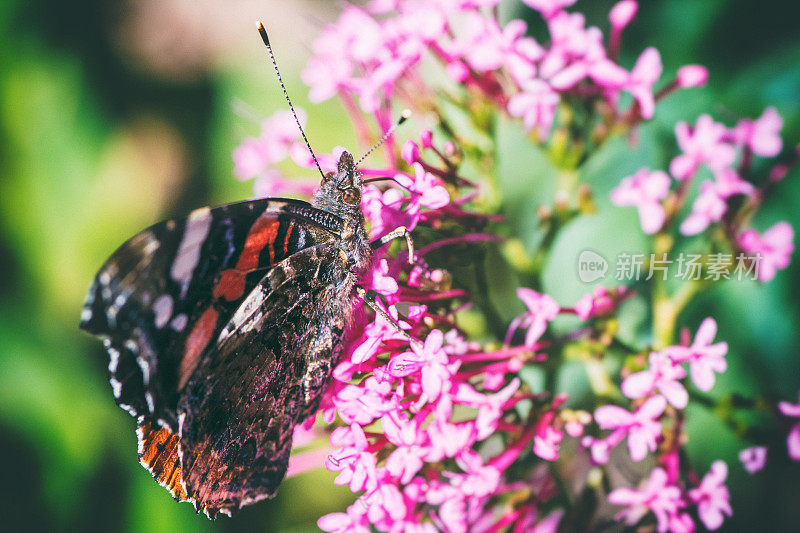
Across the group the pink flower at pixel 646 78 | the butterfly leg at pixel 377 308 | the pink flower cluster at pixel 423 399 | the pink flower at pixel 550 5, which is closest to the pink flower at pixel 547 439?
the pink flower cluster at pixel 423 399

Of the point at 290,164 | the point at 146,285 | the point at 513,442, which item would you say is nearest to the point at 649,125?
the point at 513,442

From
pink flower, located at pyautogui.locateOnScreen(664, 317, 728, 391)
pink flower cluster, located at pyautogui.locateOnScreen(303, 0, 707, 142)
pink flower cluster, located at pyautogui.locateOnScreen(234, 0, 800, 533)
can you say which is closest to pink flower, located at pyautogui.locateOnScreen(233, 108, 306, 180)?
pink flower cluster, located at pyautogui.locateOnScreen(234, 0, 800, 533)

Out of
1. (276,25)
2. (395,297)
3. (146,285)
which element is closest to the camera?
(146,285)

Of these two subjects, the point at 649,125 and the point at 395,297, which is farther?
the point at 649,125

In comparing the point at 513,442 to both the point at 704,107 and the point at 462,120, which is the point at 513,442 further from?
the point at 704,107

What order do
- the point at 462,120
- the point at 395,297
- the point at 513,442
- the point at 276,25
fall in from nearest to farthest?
the point at 395,297
the point at 513,442
the point at 462,120
the point at 276,25

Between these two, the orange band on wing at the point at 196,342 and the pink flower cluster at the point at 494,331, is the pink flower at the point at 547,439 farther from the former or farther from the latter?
the orange band on wing at the point at 196,342

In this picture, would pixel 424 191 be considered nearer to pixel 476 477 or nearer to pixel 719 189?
pixel 476 477

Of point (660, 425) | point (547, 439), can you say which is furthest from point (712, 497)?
point (547, 439)
